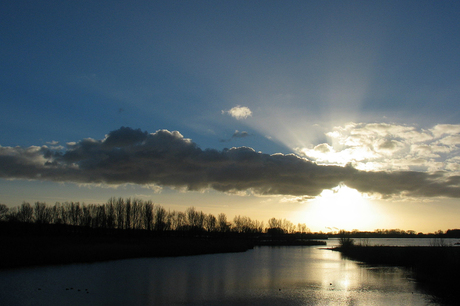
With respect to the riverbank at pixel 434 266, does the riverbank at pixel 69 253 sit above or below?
below

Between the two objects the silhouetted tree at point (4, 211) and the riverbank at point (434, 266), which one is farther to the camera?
the silhouetted tree at point (4, 211)

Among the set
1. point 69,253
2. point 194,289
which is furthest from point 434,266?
point 69,253

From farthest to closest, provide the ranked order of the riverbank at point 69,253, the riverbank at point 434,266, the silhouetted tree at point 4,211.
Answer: the silhouetted tree at point 4,211 < the riverbank at point 69,253 < the riverbank at point 434,266

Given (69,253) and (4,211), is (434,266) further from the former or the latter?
(4,211)

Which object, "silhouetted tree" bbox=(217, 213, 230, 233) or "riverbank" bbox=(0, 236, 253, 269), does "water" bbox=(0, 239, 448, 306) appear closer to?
"riverbank" bbox=(0, 236, 253, 269)

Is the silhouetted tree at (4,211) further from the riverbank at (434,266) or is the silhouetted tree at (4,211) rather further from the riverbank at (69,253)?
the riverbank at (434,266)

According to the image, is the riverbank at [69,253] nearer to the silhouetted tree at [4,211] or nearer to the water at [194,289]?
A: the water at [194,289]

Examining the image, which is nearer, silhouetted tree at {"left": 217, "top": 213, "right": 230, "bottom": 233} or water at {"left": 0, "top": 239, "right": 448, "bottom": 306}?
water at {"left": 0, "top": 239, "right": 448, "bottom": 306}

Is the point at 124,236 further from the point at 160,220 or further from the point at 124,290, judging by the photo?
the point at 124,290

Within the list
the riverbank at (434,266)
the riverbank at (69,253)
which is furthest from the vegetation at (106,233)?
the riverbank at (434,266)

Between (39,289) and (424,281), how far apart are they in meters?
26.9

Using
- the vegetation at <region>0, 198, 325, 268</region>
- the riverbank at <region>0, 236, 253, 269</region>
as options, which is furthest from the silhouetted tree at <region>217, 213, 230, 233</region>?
the riverbank at <region>0, 236, 253, 269</region>

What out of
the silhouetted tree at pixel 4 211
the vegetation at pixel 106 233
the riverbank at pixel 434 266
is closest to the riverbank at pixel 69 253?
the vegetation at pixel 106 233

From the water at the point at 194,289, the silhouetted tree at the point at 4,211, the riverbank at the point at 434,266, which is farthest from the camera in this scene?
the silhouetted tree at the point at 4,211
